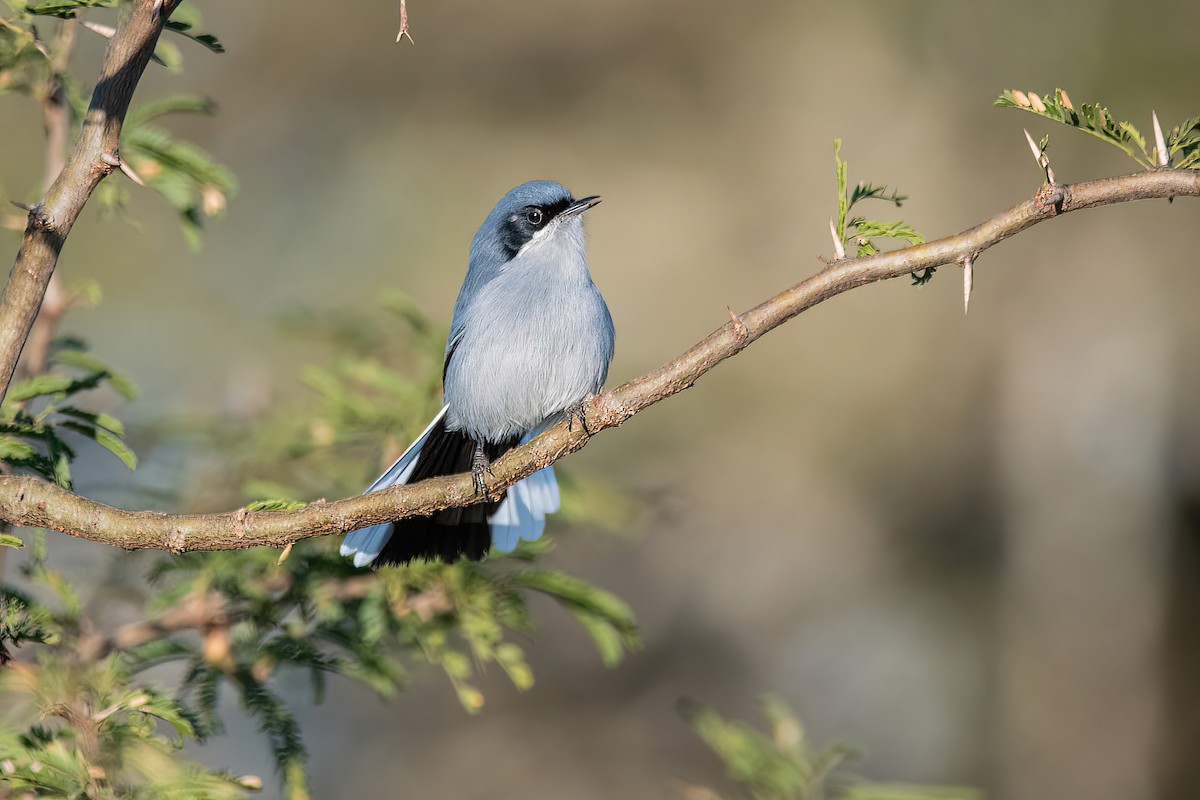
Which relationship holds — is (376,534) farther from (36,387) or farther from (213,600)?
(36,387)

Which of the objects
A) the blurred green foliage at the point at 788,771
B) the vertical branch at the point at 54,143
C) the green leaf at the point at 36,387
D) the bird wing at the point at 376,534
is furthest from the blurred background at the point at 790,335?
the green leaf at the point at 36,387

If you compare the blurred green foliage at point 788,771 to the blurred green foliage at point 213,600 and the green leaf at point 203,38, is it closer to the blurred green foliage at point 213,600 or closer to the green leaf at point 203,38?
the blurred green foliage at point 213,600

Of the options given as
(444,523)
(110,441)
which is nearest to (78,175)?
(110,441)

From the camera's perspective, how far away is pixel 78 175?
8.29 ft

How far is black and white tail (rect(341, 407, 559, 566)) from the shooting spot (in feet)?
13.1

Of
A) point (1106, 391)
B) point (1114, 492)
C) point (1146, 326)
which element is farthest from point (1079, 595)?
point (1146, 326)

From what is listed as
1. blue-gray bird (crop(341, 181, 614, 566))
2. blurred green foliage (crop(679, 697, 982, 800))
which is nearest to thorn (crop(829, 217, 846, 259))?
blue-gray bird (crop(341, 181, 614, 566))

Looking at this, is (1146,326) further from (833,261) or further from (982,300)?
(833,261)

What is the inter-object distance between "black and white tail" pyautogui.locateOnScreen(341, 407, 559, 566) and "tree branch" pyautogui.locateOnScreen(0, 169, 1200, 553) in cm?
136

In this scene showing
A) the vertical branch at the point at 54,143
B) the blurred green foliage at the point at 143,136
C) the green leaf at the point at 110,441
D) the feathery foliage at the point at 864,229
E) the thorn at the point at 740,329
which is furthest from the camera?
the vertical branch at the point at 54,143

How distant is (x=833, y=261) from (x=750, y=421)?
852 centimetres

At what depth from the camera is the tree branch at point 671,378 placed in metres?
2.40

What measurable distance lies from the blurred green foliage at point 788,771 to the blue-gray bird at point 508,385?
1.13 metres

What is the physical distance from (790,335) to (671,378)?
28.3ft
